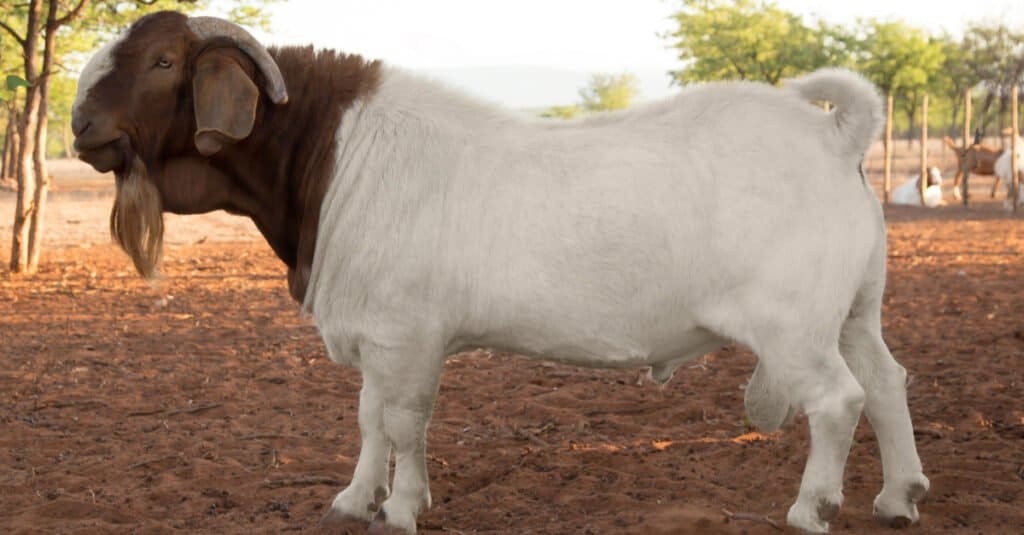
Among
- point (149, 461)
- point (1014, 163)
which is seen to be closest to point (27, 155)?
point (149, 461)

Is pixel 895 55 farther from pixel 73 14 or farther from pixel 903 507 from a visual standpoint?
pixel 903 507

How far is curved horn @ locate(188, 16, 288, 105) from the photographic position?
13.7 feet

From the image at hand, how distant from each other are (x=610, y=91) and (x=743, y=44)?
184 ft

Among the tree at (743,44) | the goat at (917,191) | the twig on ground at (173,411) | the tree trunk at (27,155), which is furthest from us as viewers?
the tree at (743,44)

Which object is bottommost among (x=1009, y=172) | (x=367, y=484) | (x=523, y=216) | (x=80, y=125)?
(x=1009, y=172)

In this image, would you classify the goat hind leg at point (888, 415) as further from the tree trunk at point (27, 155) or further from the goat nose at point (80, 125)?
the tree trunk at point (27, 155)

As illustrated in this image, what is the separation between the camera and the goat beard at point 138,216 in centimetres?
426

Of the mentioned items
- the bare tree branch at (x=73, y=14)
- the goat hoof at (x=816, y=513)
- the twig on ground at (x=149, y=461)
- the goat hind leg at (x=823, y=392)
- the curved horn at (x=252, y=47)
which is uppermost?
the bare tree branch at (x=73, y=14)

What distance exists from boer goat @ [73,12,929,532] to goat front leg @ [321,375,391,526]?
0.03 m

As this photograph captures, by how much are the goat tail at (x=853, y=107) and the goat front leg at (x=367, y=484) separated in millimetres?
2220

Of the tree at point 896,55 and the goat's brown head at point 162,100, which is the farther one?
the tree at point 896,55

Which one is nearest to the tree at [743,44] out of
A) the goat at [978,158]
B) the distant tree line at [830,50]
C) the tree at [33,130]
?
the distant tree line at [830,50]

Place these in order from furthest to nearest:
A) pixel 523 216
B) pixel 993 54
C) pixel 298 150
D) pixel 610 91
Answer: pixel 610 91 < pixel 993 54 < pixel 298 150 < pixel 523 216

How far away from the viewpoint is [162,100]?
4176 millimetres
